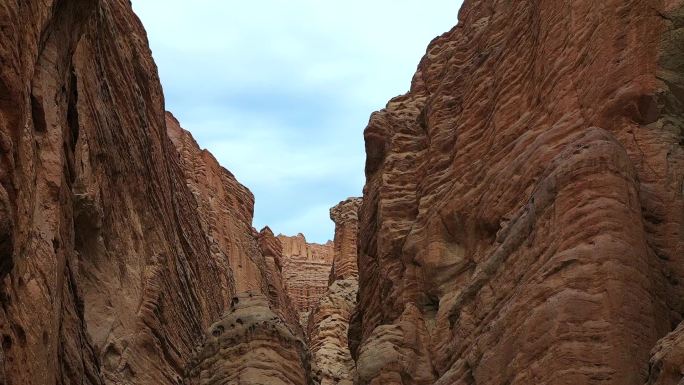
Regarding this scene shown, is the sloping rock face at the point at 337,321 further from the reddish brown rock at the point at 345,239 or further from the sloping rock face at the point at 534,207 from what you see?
the sloping rock face at the point at 534,207

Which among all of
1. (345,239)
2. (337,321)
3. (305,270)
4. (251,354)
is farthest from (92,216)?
(305,270)

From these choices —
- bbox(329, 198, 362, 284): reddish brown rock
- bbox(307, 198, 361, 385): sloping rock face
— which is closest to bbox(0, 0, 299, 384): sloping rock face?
bbox(307, 198, 361, 385): sloping rock face

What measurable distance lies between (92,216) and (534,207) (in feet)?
26.6

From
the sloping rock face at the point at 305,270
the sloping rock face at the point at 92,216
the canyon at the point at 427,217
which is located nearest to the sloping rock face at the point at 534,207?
the canyon at the point at 427,217

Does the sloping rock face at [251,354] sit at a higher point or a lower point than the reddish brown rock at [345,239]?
lower

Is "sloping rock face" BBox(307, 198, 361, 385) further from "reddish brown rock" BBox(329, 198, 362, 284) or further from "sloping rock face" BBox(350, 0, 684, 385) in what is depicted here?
"sloping rock face" BBox(350, 0, 684, 385)

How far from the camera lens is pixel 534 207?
1492 cm

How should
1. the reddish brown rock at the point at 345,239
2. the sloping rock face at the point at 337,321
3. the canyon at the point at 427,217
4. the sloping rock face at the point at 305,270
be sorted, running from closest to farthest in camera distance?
the canyon at the point at 427,217 → the sloping rock face at the point at 337,321 → the reddish brown rock at the point at 345,239 → the sloping rock face at the point at 305,270

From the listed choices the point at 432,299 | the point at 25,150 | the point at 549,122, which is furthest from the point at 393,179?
the point at 25,150

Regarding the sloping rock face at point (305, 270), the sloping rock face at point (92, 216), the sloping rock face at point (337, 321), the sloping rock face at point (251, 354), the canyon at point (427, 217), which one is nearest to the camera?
the sloping rock face at point (92, 216)

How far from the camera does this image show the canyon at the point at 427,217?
11102 millimetres

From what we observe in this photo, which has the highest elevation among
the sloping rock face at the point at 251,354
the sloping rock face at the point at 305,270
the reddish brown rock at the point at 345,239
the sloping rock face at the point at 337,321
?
the sloping rock face at the point at 305,270

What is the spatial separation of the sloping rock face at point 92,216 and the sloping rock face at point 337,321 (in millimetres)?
3186

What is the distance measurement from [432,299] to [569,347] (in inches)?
348
